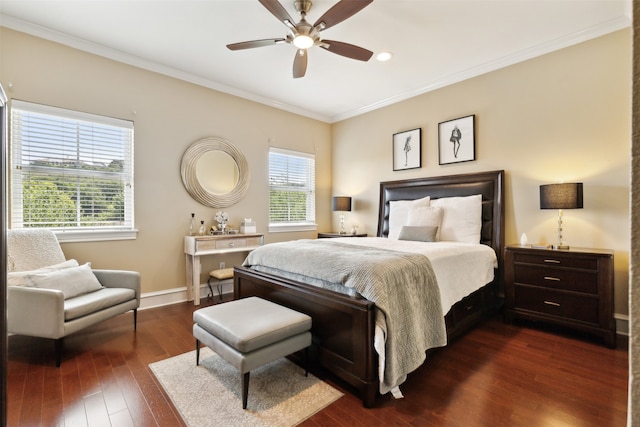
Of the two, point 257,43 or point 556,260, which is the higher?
point 257,43

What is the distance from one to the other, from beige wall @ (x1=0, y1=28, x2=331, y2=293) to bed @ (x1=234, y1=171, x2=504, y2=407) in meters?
1.45

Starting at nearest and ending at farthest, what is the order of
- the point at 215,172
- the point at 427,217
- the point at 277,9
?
the point at 277,9, the point at 427,217, the point at 215,172

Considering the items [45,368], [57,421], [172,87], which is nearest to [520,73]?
[172,87]

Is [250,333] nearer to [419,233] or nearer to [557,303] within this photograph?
[419,233]

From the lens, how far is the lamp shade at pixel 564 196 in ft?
9.66

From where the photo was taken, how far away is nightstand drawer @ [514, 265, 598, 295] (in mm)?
2787

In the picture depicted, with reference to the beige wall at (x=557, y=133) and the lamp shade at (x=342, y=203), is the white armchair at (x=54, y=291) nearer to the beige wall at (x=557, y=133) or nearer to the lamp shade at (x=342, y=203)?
the lamp shade at (x=342, y=203)

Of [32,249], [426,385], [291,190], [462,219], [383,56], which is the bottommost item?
[426,385]

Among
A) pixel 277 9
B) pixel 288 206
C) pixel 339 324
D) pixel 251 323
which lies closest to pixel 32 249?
pixel 251 323

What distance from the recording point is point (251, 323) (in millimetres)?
2033

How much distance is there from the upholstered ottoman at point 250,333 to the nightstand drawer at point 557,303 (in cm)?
237

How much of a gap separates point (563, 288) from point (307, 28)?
10.9 feet

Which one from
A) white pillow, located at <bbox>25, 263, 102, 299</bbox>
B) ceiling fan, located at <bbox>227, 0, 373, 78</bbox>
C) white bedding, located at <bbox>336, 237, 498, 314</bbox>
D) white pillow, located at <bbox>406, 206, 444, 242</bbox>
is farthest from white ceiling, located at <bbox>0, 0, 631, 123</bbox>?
white pillow, located at <bbox>25, 263, 102, 299</bbox>

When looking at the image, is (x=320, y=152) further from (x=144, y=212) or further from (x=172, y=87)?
(x=144, y=212)
